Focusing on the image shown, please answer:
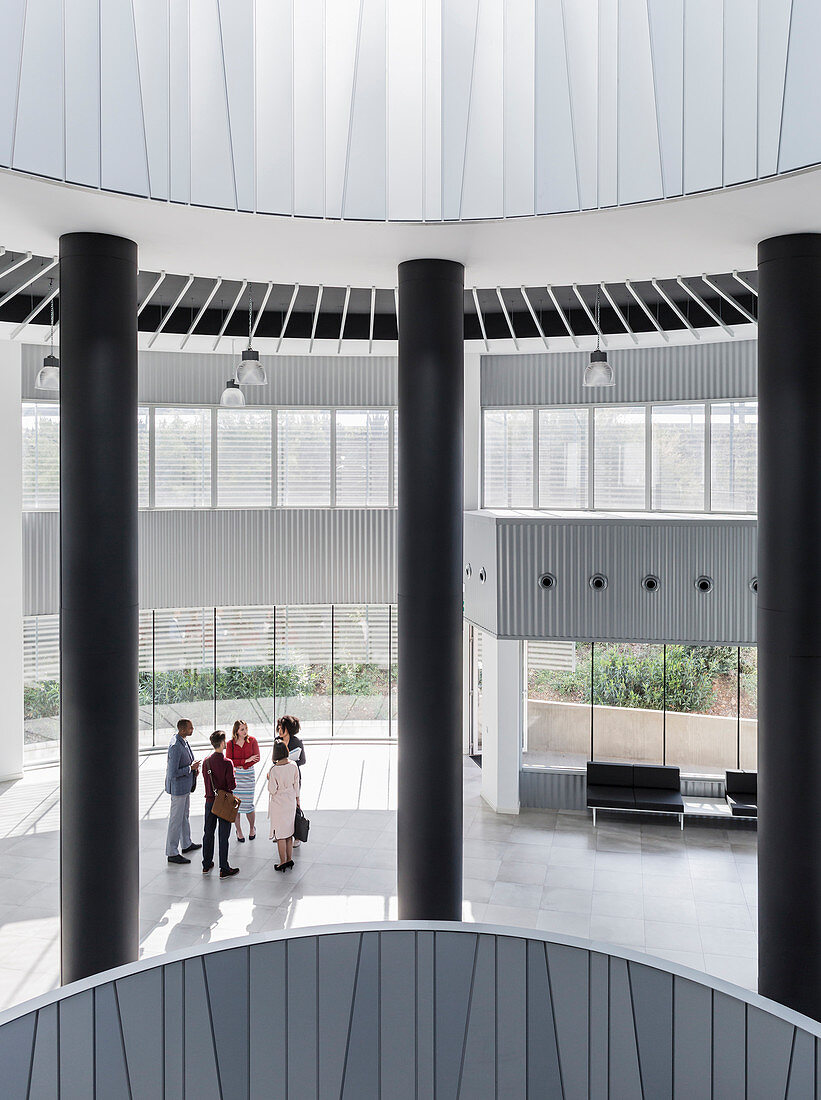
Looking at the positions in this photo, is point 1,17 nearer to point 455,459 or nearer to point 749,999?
point 455,459

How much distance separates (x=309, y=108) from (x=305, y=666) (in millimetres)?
12154

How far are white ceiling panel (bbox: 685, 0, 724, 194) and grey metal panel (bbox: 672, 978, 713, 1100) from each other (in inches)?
178

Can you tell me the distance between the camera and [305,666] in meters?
16.5

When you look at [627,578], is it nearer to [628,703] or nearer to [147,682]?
[628,703]

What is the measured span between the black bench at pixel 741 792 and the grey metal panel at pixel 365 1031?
30.1ft

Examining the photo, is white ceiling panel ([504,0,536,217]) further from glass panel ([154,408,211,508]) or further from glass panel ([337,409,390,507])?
glass panel ([154,408,211,508])

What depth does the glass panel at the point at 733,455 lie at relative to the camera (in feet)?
42.5

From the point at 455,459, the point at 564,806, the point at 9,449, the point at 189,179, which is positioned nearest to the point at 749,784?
the point at 564,806

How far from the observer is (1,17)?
4.83 meters

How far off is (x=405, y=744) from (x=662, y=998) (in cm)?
311

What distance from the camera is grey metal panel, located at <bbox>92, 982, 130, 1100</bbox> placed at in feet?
13.3

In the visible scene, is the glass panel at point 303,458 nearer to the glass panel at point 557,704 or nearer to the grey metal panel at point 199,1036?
the glass panel at point 557,704

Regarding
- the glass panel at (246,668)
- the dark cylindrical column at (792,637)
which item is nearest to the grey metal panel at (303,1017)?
the dark cylindrical column at (792,637)

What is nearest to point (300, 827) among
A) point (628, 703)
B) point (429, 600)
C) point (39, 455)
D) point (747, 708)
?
point (429, 600)
